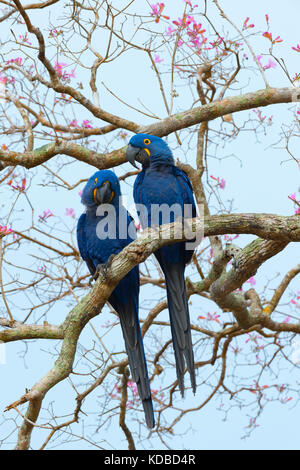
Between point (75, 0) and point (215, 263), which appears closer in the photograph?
point (215, 263)

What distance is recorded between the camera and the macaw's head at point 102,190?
3490 mm

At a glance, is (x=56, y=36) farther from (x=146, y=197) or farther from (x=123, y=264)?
(x=123, y=264)

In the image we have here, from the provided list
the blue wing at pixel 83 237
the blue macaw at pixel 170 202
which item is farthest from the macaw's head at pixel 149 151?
the blue wing at pixel 83 237

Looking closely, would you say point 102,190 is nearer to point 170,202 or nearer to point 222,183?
point 170,202

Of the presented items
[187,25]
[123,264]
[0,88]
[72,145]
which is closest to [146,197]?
[123,264]

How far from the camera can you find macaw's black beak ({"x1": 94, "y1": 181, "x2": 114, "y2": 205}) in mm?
3475

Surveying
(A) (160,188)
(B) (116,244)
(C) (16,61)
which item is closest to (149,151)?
(A) (160,188)

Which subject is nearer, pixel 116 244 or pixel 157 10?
pixel 116 244

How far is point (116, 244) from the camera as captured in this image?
3.55m

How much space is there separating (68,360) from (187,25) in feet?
10.0

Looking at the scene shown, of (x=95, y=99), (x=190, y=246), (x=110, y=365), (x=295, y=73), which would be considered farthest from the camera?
(x=95, y=99)

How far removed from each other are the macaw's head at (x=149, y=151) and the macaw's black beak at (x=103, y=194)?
19.9 inches

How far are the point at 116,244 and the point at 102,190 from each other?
1.22 ft

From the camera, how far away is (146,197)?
3.80 metres
